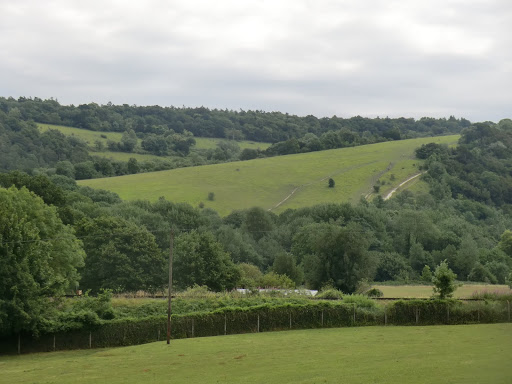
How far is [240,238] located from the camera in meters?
108

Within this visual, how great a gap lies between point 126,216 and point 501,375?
77.3 metres

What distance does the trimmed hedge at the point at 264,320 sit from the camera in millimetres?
50938

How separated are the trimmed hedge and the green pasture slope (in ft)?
257

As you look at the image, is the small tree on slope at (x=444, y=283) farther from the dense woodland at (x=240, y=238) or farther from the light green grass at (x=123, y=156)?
the light green grass at (x=123, y=156)

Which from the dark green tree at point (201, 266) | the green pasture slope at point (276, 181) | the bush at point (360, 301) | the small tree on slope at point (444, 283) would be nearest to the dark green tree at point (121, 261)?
the dark green tree at point (201, 266)

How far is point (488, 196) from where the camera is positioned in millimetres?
166250

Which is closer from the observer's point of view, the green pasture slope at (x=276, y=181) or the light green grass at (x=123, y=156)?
the green pasture slope at (x=276, y=181)

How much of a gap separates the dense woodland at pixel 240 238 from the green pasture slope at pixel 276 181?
7035 mm

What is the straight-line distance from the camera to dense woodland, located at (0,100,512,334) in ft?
183

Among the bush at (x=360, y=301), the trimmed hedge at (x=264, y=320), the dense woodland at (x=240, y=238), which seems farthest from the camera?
the dense woodland at (x=240, y=238)

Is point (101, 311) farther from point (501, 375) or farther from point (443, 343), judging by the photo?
point (501, 375)

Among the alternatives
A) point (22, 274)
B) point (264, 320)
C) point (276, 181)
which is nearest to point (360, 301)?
point (264, 320)

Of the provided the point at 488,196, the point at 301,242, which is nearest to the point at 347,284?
the point at 301,242

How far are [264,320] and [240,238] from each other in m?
54.5
